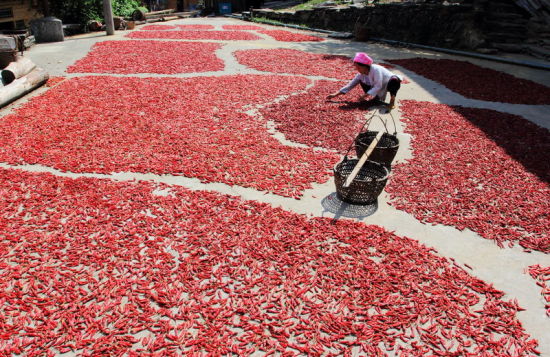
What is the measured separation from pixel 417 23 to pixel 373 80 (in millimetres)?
12545

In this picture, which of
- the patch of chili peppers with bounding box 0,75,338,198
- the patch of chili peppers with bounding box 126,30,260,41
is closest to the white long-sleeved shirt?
the patch of chili peppers with bounding box 0,75,338,198

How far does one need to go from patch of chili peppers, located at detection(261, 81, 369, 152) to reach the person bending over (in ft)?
1.32

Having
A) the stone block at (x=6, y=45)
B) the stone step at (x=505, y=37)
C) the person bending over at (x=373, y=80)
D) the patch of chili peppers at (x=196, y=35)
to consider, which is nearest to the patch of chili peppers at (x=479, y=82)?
the person bending over at (x=373, y=80)

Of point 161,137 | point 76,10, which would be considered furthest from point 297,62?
point 76,10

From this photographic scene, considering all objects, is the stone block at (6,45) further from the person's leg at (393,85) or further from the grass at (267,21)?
the grass at (267,21)

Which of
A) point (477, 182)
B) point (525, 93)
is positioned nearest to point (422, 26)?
point (525, 93)

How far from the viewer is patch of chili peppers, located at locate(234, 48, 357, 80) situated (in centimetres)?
1267

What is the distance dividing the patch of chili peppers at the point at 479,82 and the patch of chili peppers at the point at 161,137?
5.24 m

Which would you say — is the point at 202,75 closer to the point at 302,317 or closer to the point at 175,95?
the point at 175,95

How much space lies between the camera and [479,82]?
1156cm

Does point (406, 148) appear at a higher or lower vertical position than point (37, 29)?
lower

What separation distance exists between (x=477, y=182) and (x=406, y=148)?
1.49 meters

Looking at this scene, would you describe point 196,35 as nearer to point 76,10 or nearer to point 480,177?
point 76,10

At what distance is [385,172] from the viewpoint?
16.8 ft
